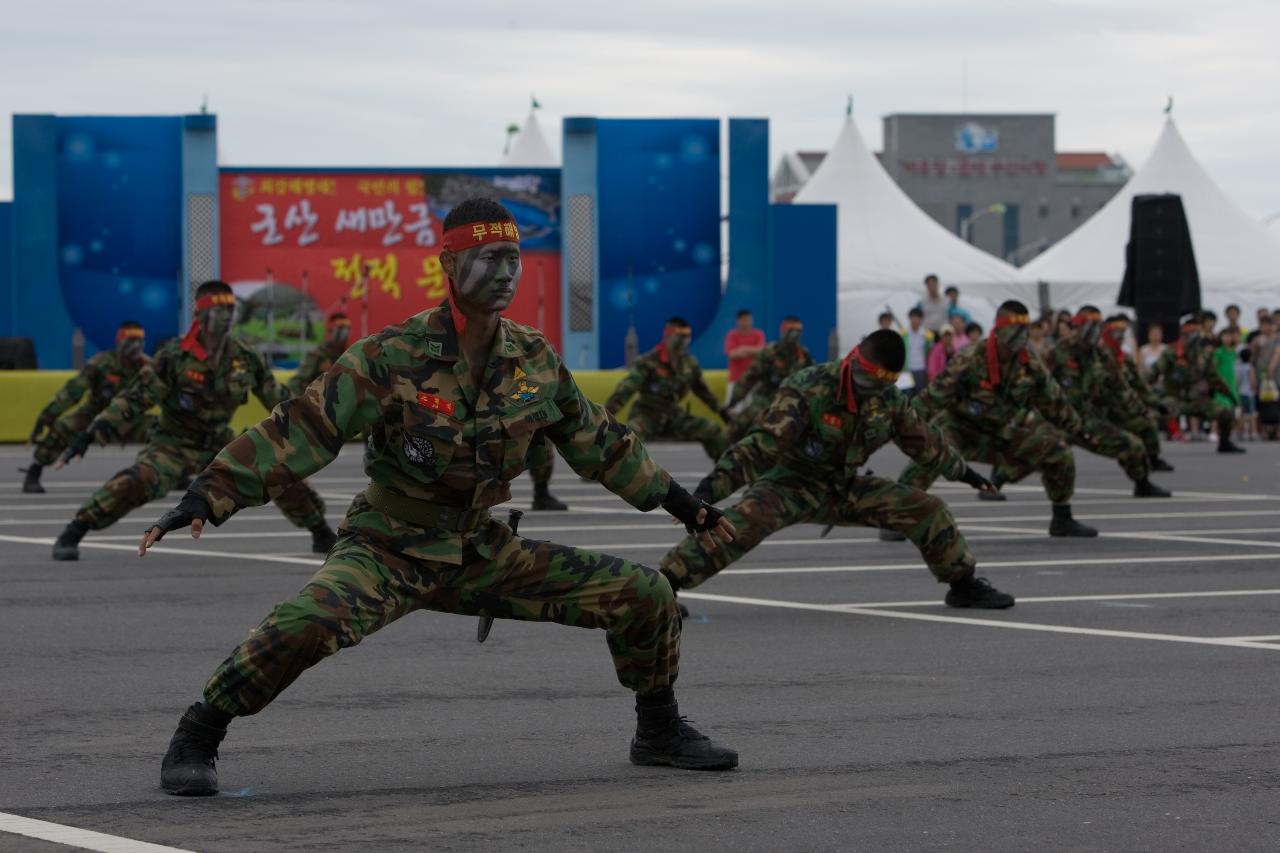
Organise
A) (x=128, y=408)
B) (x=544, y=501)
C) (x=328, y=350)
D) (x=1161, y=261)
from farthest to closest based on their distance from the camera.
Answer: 1. (x=1161, y=261)
2. (x=328, y=350)
3. (x=544, y=501)
4. (x=128, y=408)

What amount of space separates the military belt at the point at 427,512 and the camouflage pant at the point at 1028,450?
9.13m

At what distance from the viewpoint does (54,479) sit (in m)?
22.4

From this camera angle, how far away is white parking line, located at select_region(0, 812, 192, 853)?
5.68 m

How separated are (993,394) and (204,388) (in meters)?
5.83

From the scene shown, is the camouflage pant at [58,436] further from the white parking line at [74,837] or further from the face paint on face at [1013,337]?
the white parking line at [74,837]

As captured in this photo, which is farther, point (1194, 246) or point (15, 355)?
point (1194, 246)

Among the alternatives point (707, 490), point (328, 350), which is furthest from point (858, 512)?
point (328, 350)

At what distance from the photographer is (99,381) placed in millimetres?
20281

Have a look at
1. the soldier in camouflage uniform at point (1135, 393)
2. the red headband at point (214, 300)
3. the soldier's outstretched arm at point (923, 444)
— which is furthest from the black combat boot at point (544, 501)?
the soldier's outstretched arm at point (923, 444)

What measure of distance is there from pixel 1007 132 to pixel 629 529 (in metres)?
112

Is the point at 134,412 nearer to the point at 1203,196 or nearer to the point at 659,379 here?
the point at 659,379

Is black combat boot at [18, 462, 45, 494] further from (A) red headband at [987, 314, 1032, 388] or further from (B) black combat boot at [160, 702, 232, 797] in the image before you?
(B) black combat boot at [160, 702, 232, 797]

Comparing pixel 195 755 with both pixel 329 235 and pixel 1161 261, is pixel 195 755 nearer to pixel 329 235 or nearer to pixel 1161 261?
pixel 1161 261

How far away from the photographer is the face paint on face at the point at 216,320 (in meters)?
14.1
